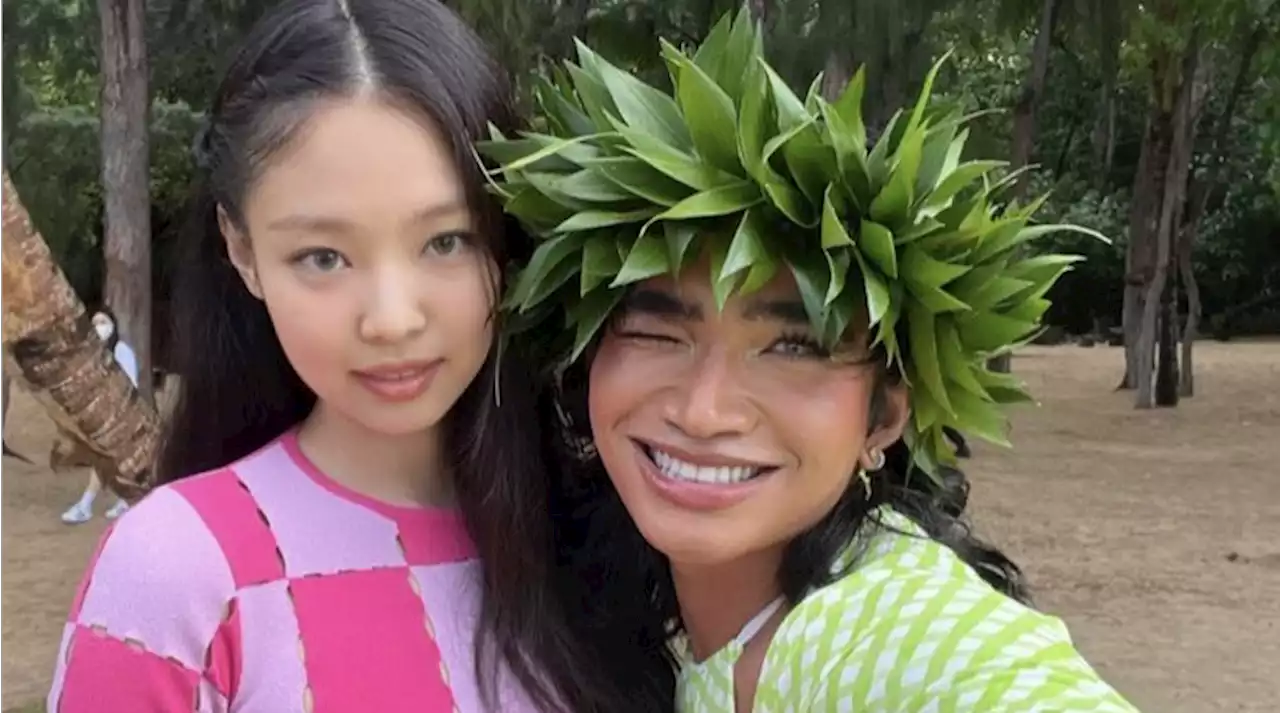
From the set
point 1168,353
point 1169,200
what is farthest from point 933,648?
point 1168,353

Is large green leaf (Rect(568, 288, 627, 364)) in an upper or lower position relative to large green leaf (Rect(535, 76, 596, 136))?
lower

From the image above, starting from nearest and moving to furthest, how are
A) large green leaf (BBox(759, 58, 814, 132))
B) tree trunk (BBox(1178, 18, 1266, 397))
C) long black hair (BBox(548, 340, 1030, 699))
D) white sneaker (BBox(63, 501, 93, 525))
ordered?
large green leaf (BBox(759, 58, 814, 132)) < long black hair (BBox(548, 340, 1030, 699)) < white sneaker (BBox(63, 501, 93, 525)) < tree trunk (BBox(1178, 18, 1266, 397))

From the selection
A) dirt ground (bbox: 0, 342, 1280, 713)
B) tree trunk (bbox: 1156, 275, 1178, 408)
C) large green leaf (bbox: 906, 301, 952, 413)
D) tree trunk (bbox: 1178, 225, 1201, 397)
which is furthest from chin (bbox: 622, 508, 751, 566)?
tree trunk (bbox: 1178, 225, 1201, 397)

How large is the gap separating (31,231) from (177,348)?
5.63 feet

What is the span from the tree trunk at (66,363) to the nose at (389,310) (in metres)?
1.93

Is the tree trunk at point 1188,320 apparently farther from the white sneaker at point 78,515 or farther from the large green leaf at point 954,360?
the large green leaf at point 954,360

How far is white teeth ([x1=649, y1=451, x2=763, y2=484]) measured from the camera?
5.42ft

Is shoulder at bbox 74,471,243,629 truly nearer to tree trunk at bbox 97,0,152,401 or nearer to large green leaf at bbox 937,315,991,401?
large green leaf at bbox 937,315,991,401

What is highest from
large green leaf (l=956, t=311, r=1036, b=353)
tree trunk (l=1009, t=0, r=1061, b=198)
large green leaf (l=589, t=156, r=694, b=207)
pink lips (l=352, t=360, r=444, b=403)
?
tree trunk (l=1009, t=0, r=1061, b=198)

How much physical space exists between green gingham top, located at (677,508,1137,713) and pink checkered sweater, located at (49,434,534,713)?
35 centimetres

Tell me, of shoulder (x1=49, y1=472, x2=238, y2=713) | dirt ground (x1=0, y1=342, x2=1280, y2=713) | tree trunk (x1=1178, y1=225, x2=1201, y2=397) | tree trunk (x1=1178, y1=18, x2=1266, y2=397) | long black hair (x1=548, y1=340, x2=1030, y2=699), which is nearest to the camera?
shoulder (x1=49, y1=472, x2=238, y2=713)

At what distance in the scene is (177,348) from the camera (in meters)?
1.97

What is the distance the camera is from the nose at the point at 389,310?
160 cm

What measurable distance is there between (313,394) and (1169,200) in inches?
673
